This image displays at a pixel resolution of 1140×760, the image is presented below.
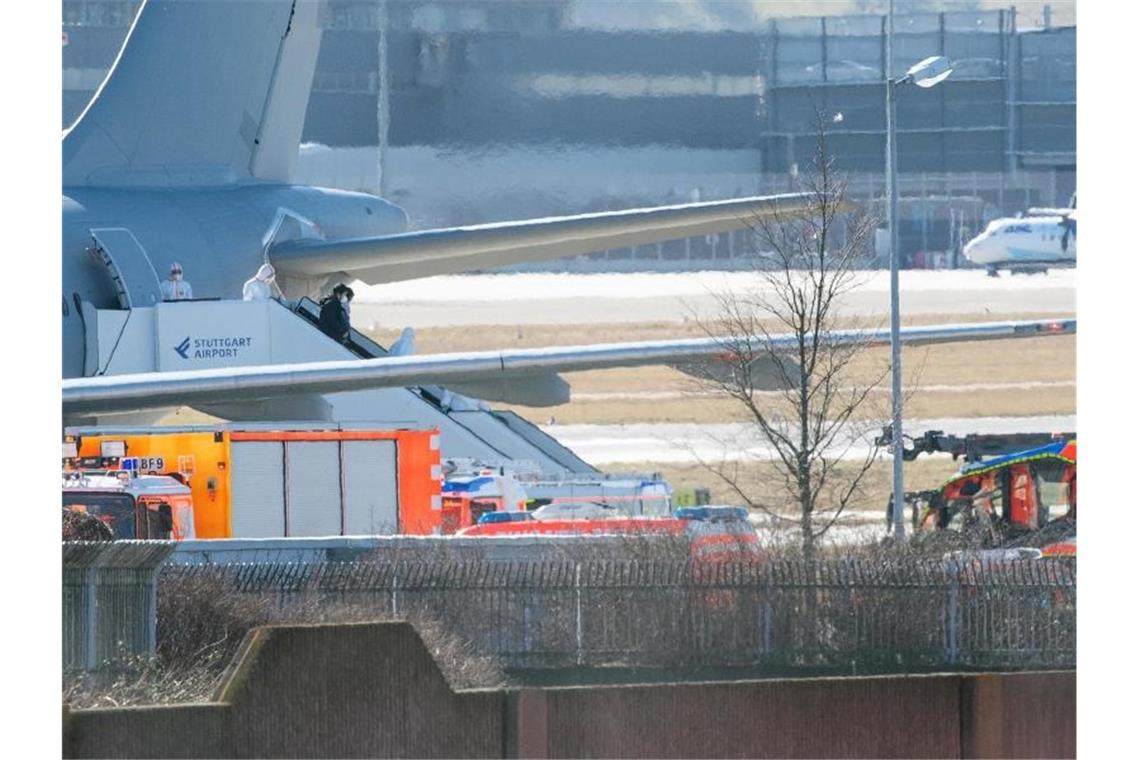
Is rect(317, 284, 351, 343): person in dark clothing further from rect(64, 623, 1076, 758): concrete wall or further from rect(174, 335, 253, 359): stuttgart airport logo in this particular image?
rect(64, 623, 1076, 758): concrete wall

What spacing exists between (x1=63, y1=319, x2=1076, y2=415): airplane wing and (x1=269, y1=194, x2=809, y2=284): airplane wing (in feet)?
10.8

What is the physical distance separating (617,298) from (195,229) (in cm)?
1349

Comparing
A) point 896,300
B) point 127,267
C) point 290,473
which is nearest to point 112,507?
point 290,473

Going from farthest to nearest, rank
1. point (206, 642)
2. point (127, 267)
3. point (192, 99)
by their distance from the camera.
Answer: point (192, 99) < point (127, 267) < point (206, 642)

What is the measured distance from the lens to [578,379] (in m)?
37.2

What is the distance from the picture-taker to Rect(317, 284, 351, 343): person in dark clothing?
24.5 metres

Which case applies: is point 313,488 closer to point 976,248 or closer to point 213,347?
point 213,347

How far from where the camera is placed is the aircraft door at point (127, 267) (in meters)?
24.1

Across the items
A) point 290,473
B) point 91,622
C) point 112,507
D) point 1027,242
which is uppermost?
point 1027,242

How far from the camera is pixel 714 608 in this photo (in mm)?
14703

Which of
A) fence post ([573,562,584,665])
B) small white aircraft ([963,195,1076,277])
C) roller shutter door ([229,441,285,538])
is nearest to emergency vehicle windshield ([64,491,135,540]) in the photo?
roller shutter door ([229,441,285,538])

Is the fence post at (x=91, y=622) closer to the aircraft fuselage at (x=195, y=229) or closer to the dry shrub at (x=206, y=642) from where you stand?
the dry shrub at (x=206, y=642)

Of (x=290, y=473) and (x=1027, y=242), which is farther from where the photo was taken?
(x=1027, y=242)
